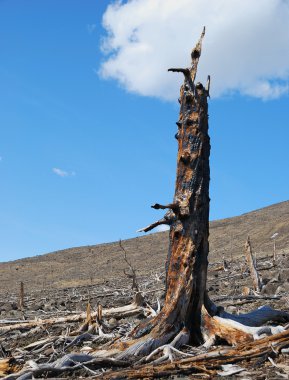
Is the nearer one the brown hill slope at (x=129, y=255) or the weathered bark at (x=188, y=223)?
the weathered bark at (x=188, y=223)

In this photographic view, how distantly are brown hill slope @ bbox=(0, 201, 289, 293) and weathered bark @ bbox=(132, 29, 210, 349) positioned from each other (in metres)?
31.8

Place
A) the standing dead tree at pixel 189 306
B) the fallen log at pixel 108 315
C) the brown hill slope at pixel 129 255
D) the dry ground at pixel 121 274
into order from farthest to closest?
the brown hill slope at pixel 129 255 < the dry ground at pixel 121 274 < the fallen log at pixel 108 315 < the standing dead tree at pixel 189 306

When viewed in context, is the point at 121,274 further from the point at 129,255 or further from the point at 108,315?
the point at 108,315

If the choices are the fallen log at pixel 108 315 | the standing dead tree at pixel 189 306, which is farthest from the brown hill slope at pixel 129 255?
the standing dead tree at pixel 189 306

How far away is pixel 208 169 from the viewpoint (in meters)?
8.55

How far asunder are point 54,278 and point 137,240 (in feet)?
61.3

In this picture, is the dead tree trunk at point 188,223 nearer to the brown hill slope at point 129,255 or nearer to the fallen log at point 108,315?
the fallen log at point 108,315

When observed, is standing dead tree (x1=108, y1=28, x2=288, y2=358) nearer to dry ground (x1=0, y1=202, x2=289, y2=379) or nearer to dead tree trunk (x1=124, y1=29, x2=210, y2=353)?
dead tree trunk (x1=124, y1=29, x2=210, y2=353)

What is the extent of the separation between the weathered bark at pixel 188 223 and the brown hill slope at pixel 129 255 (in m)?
31.8

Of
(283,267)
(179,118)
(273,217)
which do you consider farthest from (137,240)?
(179,118)

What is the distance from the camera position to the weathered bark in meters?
7.90

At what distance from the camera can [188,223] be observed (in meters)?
8.16

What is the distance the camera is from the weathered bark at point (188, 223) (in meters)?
7.90

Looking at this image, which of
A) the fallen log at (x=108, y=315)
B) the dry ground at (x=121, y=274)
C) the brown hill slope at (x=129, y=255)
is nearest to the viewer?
the fallen log at (x=108, y=315)
